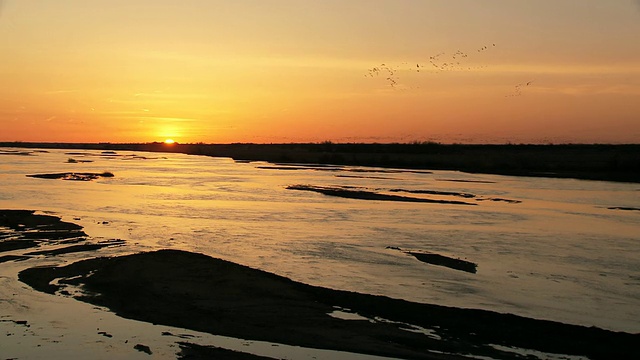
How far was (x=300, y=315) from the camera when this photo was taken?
475 inches

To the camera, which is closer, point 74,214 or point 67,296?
point 67,296

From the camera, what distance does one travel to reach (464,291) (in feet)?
47.0

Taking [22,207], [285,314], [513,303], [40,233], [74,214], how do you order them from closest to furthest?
[285,314] → [513,303] → [40,233] → [74,214] → [22,207]

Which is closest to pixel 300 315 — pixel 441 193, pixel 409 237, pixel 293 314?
pixel 293 314

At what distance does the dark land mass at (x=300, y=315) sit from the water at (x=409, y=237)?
3.01 feet

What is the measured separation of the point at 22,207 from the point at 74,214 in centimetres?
356

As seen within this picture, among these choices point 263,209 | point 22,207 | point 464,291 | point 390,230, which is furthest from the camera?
point 263,209

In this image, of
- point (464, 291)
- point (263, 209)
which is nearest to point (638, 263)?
point (464, 291)

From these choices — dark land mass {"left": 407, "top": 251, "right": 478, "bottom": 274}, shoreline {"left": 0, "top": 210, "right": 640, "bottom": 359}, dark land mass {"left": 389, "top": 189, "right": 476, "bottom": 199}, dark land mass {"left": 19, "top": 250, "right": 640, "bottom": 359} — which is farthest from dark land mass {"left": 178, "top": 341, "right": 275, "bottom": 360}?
dark land mass {"left": 389, "top": 189, "right": 476, "bottom": 199}

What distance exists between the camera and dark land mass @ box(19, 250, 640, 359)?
34.3 ft

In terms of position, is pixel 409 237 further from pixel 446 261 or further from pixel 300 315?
pixel 300 315

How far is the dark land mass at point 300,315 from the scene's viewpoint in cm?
1047

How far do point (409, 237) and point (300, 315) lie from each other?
438 inches

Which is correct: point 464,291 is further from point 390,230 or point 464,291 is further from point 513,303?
point 390,230
